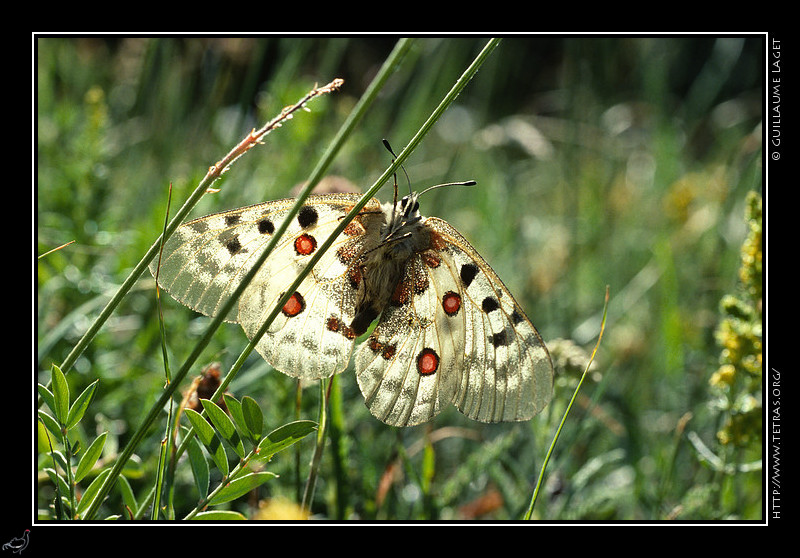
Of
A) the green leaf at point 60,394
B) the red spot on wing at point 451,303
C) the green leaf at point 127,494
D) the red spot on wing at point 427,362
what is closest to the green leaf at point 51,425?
the green leaf at point 60,394

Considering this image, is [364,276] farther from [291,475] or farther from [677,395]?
[677,395]

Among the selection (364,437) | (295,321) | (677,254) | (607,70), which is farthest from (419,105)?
(295,321)

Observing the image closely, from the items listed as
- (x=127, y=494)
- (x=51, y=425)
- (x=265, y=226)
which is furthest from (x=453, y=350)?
(x=51, y=425)

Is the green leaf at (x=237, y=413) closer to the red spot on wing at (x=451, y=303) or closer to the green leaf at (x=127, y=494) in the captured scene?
the green leaf at (x=127, y=494)

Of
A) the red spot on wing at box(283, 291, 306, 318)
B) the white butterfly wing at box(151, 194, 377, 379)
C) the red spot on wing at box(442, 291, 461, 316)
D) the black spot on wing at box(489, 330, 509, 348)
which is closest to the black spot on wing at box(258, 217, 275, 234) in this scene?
the white butterfly wing at box(151, 194, 377, 379)

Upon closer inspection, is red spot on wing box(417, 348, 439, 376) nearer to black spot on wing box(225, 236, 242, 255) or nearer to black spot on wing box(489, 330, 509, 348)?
black spot on wing box(489, 330, 509, 348)
